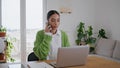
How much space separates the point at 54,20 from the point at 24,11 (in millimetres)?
2385

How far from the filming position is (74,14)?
209 inches

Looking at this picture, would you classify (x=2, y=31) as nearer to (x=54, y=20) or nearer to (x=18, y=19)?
(x=18, y=19)

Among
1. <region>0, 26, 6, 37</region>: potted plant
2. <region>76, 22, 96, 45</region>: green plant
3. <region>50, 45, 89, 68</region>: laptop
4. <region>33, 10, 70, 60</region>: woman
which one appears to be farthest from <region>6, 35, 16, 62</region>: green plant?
<region>50, 45, 89, 68</region>: laptop

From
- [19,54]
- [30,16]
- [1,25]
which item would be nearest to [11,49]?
[19,54]

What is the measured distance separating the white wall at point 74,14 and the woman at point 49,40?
2429 millimetres

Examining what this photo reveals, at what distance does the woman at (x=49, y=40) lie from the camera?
244 cm

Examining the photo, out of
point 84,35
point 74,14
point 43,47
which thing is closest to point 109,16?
point 84,35

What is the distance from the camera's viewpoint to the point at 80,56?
2.06 metres

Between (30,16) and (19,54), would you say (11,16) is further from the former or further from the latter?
(19,54)

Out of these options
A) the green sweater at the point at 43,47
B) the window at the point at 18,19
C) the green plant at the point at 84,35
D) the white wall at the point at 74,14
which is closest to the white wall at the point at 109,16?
the white wall at the point at 74,14

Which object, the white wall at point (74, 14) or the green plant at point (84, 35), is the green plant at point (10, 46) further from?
the green plant at point (84, 35)

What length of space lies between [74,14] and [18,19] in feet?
4.98

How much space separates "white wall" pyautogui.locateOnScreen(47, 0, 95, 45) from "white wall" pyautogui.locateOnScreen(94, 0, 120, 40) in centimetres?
17

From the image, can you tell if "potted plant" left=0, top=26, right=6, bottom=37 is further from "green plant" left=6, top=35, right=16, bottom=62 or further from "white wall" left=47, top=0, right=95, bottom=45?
"white wall" left=47, top=0, right=95, bottom=45
